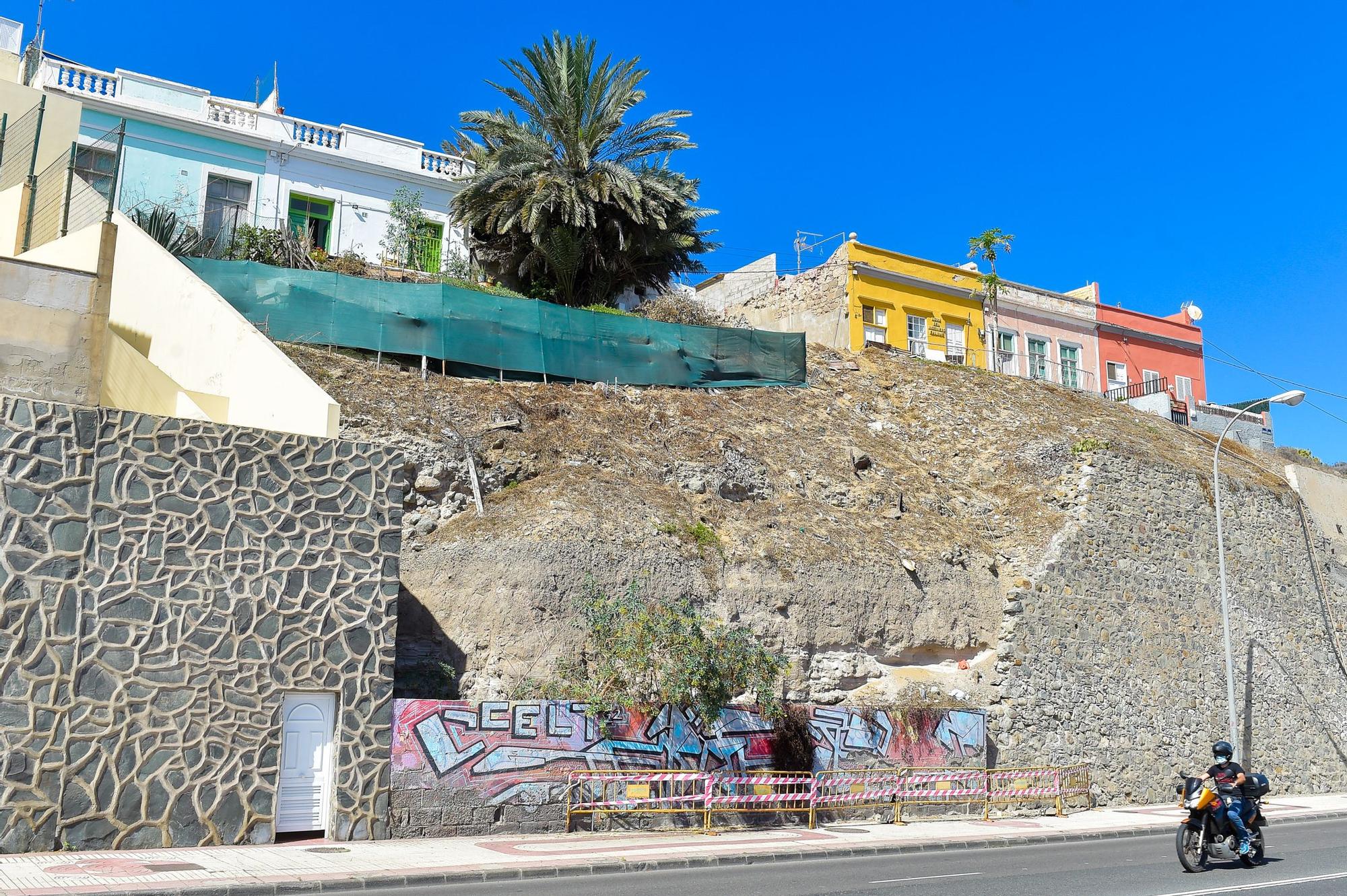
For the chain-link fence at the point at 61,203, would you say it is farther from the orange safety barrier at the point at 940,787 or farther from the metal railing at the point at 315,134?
the orange safety barrier at the point at 940,787

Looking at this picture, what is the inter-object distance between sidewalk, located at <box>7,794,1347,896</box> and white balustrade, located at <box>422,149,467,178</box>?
75.6 feet

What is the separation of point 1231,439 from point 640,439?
2516 cm

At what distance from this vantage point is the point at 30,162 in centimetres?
1836

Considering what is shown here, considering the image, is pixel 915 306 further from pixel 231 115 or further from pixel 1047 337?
pixel 231 115

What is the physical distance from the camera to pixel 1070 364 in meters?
41.3

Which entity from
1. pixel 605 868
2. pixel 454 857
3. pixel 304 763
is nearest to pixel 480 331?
pixel 304 763

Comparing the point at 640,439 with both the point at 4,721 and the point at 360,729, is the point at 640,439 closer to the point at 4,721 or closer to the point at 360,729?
the point at 360,729

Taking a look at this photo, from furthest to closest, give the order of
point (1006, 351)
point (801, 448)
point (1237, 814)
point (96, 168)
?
point (1006, 351), point (801, 448), point (96, 168), point (1237, 814)

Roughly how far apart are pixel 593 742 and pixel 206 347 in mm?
8962

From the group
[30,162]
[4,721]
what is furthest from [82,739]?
[30,162]

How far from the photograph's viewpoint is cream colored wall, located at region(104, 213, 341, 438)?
→ 16469 millimetres

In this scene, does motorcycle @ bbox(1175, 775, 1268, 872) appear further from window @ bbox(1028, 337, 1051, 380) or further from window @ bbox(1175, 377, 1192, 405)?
window @ bbox(1175, 377, 1192, 405)

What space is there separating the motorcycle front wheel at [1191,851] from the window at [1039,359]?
90.3ft

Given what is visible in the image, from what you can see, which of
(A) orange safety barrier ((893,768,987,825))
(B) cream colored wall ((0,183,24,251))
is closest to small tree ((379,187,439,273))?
(B) cream colored wall ((0,183,24,251))
